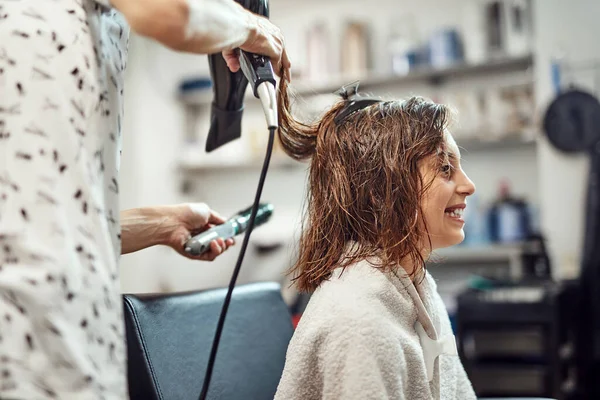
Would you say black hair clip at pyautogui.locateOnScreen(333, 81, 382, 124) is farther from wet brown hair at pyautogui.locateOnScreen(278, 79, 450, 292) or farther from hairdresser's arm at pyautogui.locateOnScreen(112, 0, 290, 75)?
hairdresser's arm at pyautogui.locateOnScreen(112, 0, 290, 75)

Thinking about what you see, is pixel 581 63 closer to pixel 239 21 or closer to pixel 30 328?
pixel 239 21

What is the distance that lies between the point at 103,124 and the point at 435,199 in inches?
22.5

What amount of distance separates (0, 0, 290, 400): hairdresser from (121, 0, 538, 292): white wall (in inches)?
128

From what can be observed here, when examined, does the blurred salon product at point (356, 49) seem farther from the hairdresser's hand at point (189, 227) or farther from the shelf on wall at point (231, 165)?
the hairdresser's hand at point (189, 227)

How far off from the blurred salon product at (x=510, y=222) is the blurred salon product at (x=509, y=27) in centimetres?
90

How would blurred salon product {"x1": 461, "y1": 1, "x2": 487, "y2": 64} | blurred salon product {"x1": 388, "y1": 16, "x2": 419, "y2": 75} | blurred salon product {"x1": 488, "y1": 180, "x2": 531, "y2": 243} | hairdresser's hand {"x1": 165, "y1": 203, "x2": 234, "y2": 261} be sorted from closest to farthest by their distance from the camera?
hairdresser's hand {"x1": 165, "y1": 203, "x2": 234, "y2": 261} < blurred salon product {"x1": 488, "y1": 180, "x2": 531, "y2": 243} < blurred salon product {"x1": 461, "y1": 1, "x2": 487, "y2": 64} < blurred salon product {"x1": 388, "y1": 16, "x2": 419, "y2": 75}

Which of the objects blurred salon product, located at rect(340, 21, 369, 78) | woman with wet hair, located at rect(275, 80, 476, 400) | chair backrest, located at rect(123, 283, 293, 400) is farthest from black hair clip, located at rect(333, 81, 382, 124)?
blurred salon product, located at rect(340, 21, 369, 78)

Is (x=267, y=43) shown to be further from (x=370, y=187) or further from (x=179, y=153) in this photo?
(x=179, y=153)

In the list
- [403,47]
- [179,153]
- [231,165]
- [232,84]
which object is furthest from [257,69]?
[179,153]

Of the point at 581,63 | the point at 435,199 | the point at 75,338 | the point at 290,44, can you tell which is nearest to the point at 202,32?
the point at 75,338

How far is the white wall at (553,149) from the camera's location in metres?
3.35

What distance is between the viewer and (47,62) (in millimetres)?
736

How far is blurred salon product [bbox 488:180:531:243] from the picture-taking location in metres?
3.52

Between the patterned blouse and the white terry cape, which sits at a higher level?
the patterned blouse
